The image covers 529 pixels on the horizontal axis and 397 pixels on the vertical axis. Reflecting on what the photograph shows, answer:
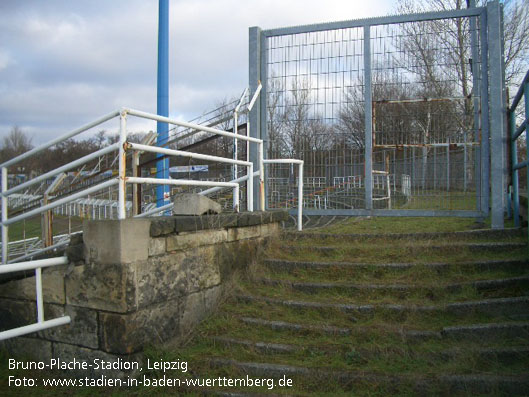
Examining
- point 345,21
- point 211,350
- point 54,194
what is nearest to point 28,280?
point 54,194

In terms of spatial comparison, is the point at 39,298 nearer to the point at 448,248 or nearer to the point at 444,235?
the point at 448,248

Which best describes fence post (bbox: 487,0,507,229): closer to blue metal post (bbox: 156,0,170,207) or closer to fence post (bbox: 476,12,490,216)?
fence post (bbox: 476,12,490,216)

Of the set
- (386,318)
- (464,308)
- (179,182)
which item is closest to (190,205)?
(179,182)

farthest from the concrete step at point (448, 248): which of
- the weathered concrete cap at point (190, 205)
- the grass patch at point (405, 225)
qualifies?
the weathered concrete cap at point (190, 205)

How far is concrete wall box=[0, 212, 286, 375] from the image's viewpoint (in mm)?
3664

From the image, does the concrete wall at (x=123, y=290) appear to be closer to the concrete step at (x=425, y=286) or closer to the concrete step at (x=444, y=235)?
the concrete step at (x=425, y=286)

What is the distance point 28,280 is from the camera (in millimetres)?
4250

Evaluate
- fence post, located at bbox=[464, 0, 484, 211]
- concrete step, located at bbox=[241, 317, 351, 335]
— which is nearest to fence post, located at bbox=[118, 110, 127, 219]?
concrete step, located at bbox=[241, 317, 351, 335]

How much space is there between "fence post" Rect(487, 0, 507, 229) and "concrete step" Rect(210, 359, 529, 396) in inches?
125

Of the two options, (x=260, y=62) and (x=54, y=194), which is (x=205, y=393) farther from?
(x=260, y=62)

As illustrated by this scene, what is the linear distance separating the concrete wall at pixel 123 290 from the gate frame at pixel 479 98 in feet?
9.61

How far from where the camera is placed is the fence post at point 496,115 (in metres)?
5.86

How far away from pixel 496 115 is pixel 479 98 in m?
0.70

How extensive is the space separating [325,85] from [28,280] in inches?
198
